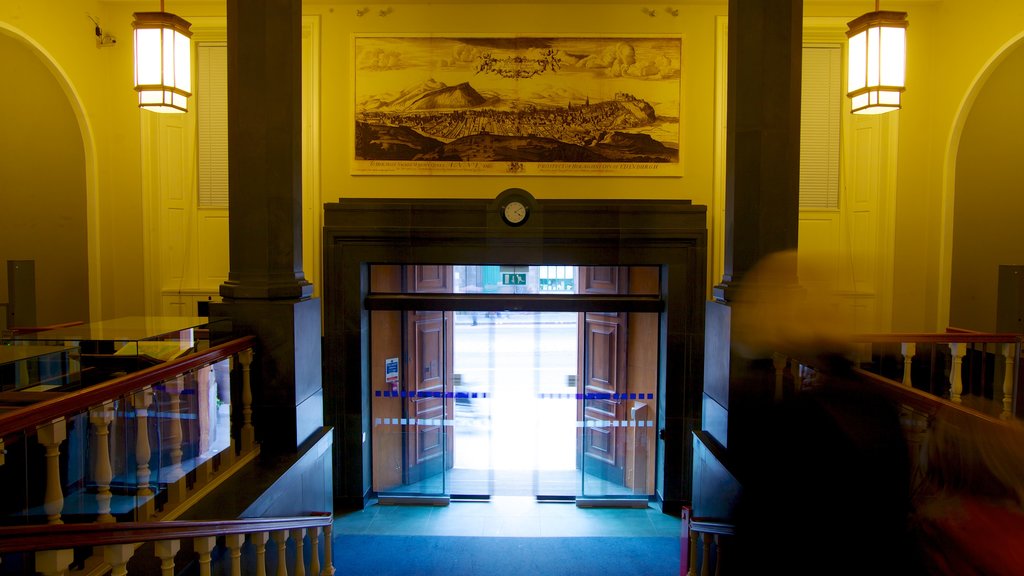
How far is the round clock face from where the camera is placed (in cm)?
679

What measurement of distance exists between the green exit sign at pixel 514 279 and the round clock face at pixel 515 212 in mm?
732

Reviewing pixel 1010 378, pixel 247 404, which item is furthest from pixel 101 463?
pixel 1010 378

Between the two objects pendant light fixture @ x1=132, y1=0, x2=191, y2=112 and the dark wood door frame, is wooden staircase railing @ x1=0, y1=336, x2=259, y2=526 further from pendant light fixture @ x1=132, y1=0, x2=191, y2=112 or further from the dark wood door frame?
the dark wood door frame

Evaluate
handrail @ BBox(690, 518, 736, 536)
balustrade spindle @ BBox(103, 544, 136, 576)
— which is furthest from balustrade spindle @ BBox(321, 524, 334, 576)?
handrail @ BBox(690, 518, 736, 536)

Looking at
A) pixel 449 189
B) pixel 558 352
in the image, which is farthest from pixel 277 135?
pixel 558 352

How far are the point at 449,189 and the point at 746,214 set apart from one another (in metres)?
3.83

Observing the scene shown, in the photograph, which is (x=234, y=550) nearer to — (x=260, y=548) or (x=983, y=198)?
(x=260, y=548)

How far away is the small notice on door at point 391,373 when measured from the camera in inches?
293

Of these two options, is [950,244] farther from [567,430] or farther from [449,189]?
[449,189]

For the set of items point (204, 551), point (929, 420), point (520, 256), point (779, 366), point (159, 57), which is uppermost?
point (159, 57)

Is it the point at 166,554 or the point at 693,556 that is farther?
the point at 693,556

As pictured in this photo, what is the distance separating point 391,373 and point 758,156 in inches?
200

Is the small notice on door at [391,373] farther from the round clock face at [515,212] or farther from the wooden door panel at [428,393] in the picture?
the round clock face at [515,212]

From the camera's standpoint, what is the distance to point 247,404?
3865 mm
